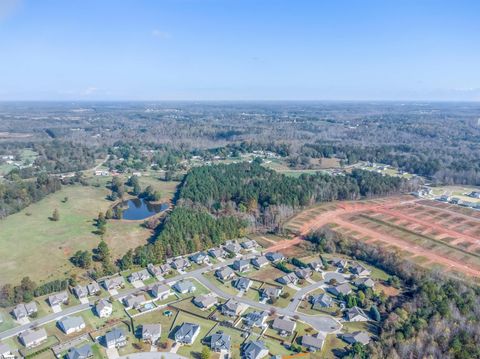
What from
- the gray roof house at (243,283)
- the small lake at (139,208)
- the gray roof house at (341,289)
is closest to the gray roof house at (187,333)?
the gray roof house at (243,283)

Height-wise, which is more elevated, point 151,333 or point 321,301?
point 151,333

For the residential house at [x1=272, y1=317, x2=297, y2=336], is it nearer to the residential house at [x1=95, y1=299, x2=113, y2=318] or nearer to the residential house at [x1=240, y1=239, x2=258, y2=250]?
the residential house at [x1=95, y1=299, x2=113, y2=318]

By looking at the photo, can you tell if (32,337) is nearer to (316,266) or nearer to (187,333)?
(187,333)

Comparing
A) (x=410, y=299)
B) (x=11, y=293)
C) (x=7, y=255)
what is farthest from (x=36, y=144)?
(x=410, y=299)

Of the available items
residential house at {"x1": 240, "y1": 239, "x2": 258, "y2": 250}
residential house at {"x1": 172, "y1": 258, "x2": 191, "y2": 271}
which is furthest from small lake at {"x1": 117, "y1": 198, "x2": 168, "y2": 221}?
residential house at {"x1": 240, "y1": 239, "x2": 258, "y2": 250}

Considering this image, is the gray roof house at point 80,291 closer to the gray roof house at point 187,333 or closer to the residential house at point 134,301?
the residential house at point 134,301

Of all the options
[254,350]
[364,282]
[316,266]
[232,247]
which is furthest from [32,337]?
[364,282]
